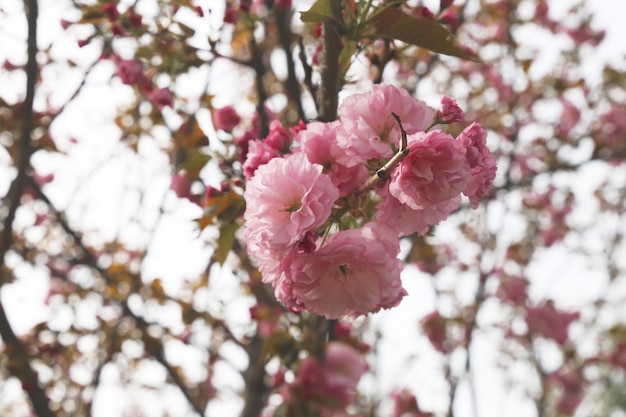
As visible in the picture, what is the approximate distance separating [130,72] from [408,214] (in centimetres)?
146

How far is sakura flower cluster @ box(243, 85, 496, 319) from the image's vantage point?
907 millimetres

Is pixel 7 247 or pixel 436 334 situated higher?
pixel 436 334

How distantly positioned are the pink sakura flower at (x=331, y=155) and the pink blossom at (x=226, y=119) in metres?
0.70

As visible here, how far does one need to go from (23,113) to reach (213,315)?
3.85 ft

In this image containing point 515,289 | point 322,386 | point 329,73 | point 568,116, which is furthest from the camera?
point 515,289

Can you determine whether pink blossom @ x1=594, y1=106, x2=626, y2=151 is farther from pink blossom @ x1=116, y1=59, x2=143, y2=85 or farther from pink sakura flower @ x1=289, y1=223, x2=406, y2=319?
pink sakura flower @ x1=289, y1=223, x2=406, y2=319

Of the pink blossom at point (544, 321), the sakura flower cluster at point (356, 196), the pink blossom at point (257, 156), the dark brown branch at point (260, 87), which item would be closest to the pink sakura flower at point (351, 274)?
the sakura flower cluster at point (356, 196)

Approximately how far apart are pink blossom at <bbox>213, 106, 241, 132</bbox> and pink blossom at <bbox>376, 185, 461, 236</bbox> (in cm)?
80

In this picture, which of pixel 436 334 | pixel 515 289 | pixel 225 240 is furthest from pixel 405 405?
pixel 225 240

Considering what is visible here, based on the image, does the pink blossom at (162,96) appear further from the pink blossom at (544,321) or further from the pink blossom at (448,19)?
the pink blossom at (544,321)

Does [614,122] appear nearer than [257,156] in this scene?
No

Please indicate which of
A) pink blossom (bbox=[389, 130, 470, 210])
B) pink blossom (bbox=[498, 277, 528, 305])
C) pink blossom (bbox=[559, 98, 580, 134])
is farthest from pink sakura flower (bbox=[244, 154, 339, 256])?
pink blossom (bbox=[498, 277, 528, 305])

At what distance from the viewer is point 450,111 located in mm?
976

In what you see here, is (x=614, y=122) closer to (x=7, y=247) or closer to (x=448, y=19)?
(x=448, y=19)
